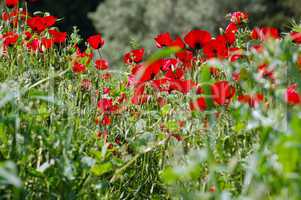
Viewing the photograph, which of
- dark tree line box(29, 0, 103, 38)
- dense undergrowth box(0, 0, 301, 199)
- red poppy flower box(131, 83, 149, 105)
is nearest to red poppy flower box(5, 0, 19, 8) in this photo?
dense undergrowth box(0, 0, 301, 199)

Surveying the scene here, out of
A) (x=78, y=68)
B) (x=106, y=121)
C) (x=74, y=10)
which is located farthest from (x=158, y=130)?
(x=74, y=10)

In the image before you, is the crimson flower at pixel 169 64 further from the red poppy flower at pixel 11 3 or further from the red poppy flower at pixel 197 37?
the red poppy flower at pixel 11 3

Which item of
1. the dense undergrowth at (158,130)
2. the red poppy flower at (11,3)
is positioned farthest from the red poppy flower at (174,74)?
the red poppy flower at (11,3)

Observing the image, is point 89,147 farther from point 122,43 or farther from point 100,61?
point 122,43

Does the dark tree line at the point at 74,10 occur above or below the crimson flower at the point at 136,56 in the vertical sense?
above

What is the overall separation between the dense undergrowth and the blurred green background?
22.4 meters

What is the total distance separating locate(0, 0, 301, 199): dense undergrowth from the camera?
161 cm

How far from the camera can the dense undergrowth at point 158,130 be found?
5.29ft

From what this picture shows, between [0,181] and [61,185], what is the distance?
292 millimetres

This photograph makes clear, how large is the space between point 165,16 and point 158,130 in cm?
2436

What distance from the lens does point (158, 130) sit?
97.2 inches

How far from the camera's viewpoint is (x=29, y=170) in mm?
1884

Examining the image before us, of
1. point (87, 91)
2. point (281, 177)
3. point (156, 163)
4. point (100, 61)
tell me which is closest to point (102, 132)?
point (156, 163)

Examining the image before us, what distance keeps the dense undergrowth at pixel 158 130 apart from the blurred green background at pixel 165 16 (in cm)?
2238
